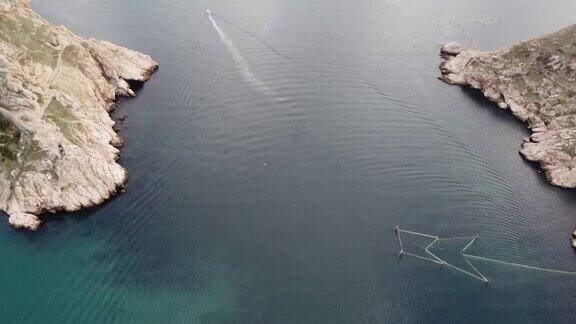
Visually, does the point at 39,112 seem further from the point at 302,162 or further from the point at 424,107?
the point at 424,107

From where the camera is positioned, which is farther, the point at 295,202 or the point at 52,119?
the point at 52,119

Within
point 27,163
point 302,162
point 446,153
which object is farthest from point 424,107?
point 27,163

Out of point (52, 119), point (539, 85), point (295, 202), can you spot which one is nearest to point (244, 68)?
point (52, 119)

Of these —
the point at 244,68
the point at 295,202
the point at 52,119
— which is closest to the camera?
the point at 295,202

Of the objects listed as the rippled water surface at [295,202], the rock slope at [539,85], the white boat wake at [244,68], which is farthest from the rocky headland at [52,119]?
the rock slope at [539,85]

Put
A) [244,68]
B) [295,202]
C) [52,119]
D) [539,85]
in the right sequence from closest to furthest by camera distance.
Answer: [295,202]
[52,119]
[539,85]
[244,68]

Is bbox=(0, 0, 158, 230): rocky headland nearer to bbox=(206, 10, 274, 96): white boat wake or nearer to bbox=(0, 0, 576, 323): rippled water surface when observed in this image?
bbox=(0, 0, 576, 323): rippled water surface

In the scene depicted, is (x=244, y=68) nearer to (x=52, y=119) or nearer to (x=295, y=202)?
(x=52, y=119)
